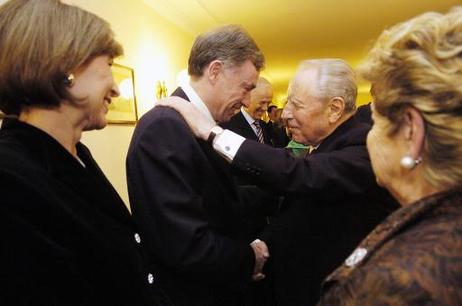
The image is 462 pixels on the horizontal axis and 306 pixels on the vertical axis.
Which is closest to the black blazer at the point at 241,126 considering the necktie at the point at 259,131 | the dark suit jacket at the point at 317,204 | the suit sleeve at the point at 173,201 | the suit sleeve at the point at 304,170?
the necktie at the point at 259,131

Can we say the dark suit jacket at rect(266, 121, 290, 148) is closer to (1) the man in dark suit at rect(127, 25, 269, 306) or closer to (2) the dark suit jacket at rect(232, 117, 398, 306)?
(2) the dark suit jacket at rect(232, 117, 398, 306)

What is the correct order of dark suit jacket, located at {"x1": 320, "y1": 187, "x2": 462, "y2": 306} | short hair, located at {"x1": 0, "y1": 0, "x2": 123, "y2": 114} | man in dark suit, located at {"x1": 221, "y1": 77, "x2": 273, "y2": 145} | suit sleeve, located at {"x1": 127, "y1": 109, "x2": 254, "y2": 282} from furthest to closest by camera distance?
man in dark suit, located at {"x1": 221, "y1": 77, "x2": 273, "y2": 145}, suit sleeve, located at {"x1": 127, "y1": 109, "x2": 254, "y2": 282}, short hair, located at {"x1": 0, "y1": 0, "x2": 123, "y2": 114}, dark suit jacket, located at {"x1": 320, "y1": 187, "x2": 462, "y2": 306}

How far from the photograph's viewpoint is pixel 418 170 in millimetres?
814

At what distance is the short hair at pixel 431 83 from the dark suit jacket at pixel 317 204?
0.72 metres

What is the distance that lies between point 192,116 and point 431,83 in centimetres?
91

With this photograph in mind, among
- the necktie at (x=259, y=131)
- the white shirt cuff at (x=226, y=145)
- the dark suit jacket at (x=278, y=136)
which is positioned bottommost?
the dark suit jacket at (x=278, y=136)

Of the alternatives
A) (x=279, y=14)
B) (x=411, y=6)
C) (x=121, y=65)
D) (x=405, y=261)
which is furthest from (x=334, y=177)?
(x=411, y=6)

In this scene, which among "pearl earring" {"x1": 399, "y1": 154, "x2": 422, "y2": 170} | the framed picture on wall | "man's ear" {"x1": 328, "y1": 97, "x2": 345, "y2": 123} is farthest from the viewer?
the framed picture on wall

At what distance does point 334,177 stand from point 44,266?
1034 mm

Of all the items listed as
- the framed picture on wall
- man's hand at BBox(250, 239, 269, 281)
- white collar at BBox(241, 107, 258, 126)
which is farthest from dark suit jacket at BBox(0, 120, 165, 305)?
white collar at BBox(241, 107, 258, 126)

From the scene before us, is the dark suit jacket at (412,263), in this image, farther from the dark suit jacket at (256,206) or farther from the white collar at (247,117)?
the white collar at (247,117)

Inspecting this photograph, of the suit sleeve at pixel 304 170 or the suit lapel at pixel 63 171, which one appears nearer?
the suit lapel at pixel 63 171

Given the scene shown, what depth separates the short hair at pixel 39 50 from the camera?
36.7 inches

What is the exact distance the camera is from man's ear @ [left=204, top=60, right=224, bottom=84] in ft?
5.35
